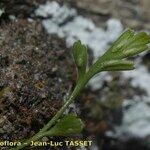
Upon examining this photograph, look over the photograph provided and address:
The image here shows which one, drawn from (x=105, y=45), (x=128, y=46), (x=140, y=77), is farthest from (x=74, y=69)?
(x=128, y=46)

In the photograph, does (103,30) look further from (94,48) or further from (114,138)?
(114,138)

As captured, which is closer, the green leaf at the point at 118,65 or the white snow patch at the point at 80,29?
the green leaf at the point at 118,65

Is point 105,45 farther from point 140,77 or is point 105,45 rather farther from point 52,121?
point 52,121

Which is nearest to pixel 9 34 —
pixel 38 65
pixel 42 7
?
pixel 38 65

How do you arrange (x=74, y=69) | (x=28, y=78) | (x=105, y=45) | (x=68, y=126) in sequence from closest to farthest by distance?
(x=68, y=126)
(x=28, y=78)
(x=74, y=69)
(x=105, y=45)

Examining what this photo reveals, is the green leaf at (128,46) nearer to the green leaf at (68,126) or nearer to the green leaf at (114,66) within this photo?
the green leaf at (114,66)

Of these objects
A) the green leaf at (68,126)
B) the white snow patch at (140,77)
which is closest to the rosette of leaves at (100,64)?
the green leaf at (68,126)
